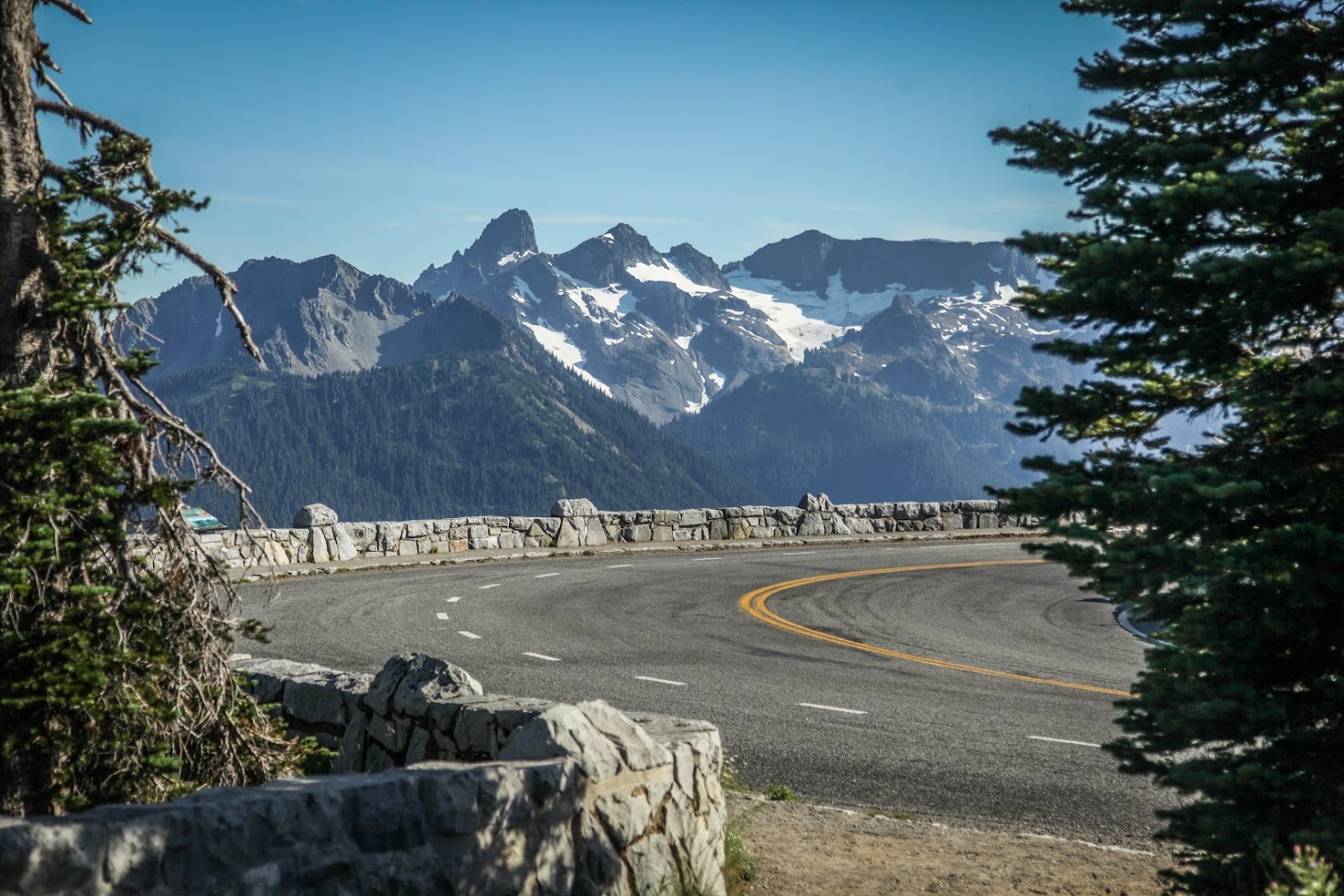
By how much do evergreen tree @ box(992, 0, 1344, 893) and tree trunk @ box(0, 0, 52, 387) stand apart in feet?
17.6

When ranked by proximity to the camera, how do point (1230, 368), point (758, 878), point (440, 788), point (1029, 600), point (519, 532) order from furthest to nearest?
point (519, 532) < point (1029, 600) < point (758, 878) < point (1230, 368) < point (440, 788)

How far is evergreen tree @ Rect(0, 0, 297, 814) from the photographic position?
5828 millimetres

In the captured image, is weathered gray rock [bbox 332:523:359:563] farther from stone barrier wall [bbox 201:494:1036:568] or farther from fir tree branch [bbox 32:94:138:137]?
fir tree branch [bbox 32:94:138:137]

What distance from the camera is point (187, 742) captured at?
6.94 m

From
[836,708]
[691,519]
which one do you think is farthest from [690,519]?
[836,708]

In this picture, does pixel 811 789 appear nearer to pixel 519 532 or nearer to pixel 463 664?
pixel 463 664

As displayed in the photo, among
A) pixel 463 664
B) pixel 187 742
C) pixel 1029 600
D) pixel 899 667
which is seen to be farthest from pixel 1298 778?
pixel 1029 600

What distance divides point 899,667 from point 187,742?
355 inches

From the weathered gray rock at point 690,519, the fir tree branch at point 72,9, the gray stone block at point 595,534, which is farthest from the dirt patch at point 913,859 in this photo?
the weathered gray rock at point 690,519

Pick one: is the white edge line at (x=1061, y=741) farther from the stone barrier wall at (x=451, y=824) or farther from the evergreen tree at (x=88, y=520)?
the evergreen tree at (x=88, y=520)

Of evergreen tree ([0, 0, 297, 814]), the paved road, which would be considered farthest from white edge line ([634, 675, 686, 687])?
evergreen tree ([0, 0, 297, 814])

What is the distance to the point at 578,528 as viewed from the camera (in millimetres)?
29516

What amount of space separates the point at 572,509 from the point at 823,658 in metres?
16.1

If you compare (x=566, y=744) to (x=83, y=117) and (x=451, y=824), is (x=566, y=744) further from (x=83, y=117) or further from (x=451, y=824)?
(x=83, y=117)
